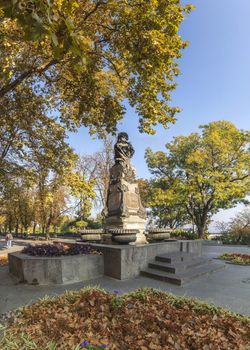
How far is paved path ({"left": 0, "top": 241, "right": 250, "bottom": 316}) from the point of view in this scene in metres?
5.56

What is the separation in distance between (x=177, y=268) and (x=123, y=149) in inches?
253

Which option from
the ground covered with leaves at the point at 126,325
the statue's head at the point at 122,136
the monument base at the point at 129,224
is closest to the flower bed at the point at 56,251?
the monument base at the point at 129,224

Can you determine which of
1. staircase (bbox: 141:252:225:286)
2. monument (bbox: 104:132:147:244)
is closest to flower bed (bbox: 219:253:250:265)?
staircase (bbox: 141:252:225:286)

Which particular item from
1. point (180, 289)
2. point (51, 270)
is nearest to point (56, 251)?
point (51, 270)

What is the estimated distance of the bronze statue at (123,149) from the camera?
40.4ft

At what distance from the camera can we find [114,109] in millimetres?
10766

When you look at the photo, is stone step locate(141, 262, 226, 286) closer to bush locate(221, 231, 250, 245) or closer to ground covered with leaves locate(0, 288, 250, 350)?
ground covered with leaves locate(0, 288, 250, 350)

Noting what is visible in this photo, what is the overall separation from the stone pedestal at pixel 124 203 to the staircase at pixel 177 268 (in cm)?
234

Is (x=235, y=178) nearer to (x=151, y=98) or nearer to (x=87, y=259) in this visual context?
(x=151, y=98)

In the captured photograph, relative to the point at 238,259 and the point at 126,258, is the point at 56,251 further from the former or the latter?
the point at 238,259

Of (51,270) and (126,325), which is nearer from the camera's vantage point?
(126,325)

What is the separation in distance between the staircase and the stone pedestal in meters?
2.34

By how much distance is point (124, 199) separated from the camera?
11203mm

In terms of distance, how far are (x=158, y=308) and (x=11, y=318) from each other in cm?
267
